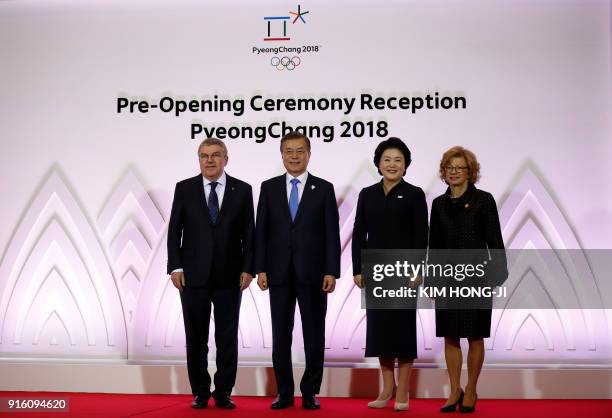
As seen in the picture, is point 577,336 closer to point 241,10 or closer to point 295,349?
point 295,349

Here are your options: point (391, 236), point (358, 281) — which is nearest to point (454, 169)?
point (391, 236)

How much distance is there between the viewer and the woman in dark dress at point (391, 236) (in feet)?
14.5

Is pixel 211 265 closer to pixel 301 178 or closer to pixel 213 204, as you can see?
pixel 213 204

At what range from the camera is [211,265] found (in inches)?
176

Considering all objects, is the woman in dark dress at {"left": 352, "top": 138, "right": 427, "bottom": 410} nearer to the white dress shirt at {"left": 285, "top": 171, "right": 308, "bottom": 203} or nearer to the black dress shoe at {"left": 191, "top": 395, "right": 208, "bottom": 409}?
the white dress shirt at {"left": 285, "top": 171, "right": 308, "bottom": 203}

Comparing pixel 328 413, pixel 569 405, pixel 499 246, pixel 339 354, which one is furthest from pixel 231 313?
pixel 569 405

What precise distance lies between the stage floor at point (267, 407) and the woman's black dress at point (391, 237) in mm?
363

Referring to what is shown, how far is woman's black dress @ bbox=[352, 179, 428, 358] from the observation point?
4414mm

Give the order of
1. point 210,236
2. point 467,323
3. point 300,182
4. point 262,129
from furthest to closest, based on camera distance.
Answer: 1. point 262,129
2. point 300,182
3. point 210,236
4. point 467,323

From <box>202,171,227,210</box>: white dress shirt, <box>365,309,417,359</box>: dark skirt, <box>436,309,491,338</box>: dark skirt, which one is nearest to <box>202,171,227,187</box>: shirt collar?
<box>202,171,227,210</box>: white dress shirt

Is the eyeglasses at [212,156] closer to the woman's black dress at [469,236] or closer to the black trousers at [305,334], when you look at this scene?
the black trousers at [305,334]

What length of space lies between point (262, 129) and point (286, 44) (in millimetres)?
610

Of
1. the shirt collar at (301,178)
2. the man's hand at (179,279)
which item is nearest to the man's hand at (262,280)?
the man's hand at (179,279)

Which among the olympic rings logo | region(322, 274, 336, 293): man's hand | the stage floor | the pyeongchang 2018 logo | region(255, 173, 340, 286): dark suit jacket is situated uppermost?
the pyeongchang 2018 logo
